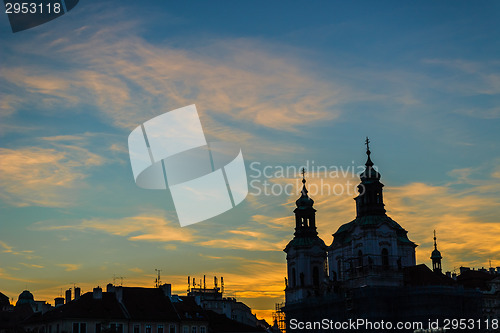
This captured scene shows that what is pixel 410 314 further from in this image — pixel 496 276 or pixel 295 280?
pixel 496 276

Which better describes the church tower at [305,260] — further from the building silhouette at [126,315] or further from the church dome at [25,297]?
the church dome at [25,297]

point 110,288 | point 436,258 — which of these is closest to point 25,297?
point 110,288

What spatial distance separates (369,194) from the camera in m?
94.3

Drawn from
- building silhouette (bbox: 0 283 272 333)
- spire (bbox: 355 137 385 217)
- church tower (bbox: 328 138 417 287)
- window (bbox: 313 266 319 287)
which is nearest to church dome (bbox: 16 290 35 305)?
building silhouette (bbox: 0 283 272 333)

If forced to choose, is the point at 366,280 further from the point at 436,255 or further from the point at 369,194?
the point at 436,255

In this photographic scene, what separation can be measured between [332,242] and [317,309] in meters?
10.4

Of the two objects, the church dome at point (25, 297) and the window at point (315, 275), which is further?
the church dome at point (25, 297)

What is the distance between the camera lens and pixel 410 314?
282ft

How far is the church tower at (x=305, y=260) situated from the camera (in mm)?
102938

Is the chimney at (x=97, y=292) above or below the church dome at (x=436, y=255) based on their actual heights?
below

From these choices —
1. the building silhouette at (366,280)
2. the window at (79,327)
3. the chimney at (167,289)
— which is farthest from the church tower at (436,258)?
the window at (79,327)

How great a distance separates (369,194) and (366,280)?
11.4 m

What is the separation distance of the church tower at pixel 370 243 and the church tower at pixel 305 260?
4562mm

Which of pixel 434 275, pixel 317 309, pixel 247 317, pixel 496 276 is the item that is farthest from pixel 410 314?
pixel 247 317
